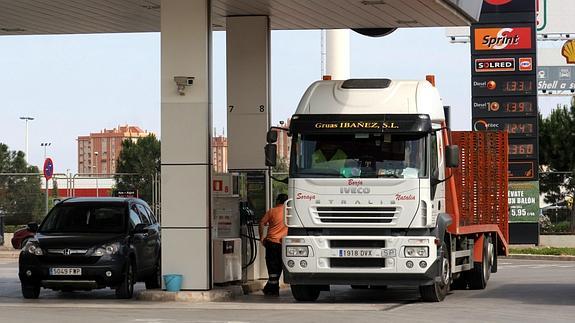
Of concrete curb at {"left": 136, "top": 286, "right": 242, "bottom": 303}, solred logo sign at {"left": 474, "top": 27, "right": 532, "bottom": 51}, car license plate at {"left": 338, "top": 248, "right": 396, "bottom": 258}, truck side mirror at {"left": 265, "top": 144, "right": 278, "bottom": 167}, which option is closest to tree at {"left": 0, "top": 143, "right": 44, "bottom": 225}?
solred logo sign at {"left": 474, "top": 27, "right": 532, "bottom": 51}

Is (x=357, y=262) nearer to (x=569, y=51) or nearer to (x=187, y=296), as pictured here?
(x=187, y=296)

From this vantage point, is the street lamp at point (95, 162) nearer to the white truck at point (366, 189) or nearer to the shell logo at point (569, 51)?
the shell logo at point (569, 51)

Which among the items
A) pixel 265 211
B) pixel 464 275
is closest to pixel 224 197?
pixel 265 211

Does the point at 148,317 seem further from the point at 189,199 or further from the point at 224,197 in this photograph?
the point at 224,197

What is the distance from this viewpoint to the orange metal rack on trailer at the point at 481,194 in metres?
22.5

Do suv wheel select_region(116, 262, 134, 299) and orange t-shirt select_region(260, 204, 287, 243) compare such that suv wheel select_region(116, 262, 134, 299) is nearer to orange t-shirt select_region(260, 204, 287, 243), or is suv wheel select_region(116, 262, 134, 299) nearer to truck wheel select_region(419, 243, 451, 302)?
orange t-shirt select_region(260, 204, 287, 243)

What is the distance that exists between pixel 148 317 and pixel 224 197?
218 inches

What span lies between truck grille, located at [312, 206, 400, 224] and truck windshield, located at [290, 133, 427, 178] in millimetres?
495

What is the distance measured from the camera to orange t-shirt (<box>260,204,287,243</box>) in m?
21.9

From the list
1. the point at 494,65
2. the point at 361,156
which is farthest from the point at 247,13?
the point at 494,65

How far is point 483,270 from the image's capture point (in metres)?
23.6

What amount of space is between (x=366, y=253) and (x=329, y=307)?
0.98 m

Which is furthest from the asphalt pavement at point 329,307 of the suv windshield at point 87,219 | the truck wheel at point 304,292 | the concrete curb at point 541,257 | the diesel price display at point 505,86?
the diesel price display at point 505,86

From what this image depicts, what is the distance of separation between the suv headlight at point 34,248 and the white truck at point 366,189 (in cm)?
422
